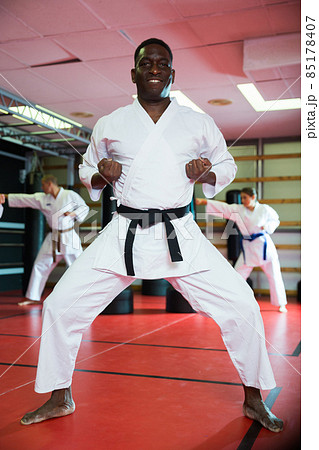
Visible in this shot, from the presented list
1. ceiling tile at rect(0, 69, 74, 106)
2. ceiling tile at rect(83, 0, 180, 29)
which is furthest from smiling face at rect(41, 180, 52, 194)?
ceiling tile at rect(83, 0, 180, 29)

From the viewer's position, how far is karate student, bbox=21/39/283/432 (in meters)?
1.66

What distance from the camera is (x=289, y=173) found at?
722 cm

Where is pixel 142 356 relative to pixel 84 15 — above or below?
below

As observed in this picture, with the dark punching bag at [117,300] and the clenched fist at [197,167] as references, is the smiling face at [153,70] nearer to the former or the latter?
the clenched fist at [197,167]

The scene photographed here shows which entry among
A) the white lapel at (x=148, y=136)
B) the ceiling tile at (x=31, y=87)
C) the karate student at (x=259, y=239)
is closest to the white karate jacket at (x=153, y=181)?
the white lapel at (x=148, y=136)

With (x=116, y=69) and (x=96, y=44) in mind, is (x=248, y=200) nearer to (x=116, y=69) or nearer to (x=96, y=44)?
(x=116, y=69)

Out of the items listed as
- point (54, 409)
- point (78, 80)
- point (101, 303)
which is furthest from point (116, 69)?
point (54, 409)

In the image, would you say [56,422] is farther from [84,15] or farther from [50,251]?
[50,251]

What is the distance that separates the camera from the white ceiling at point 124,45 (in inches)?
139

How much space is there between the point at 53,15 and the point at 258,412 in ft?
10.8

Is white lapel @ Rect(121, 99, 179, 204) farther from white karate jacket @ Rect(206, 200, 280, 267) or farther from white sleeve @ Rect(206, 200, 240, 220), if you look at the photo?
white karate jacket @ Rect(206, 200, 280, 267)

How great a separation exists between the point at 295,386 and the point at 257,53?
2.97m

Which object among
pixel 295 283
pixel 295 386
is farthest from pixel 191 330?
pixel 295 283

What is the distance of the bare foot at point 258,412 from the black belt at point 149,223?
1.95ft
